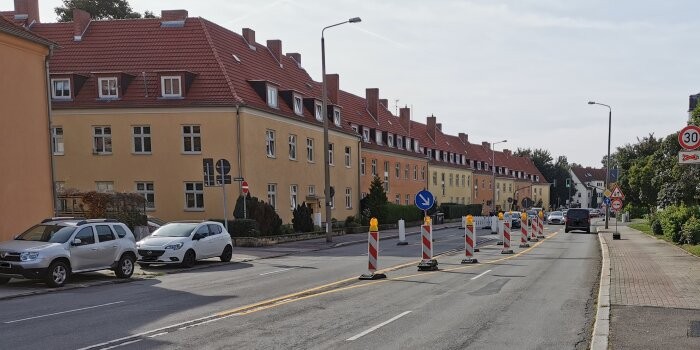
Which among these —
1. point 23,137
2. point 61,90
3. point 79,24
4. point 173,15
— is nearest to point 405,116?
point 173,15

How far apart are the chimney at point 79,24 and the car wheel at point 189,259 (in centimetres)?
2465

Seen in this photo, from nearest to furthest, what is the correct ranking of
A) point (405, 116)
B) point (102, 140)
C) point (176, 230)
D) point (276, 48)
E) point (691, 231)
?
point (176, 230) → point (691, 231) → point (102, 140) → point (276, 48) → point (405, 116)

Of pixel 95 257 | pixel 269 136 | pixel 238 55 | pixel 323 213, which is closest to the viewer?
pixel 95 257

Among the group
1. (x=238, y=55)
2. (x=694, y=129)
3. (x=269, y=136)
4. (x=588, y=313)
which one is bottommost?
(x=588, y=313)

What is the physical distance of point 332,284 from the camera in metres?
14.4

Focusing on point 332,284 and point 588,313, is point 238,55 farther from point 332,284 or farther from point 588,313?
point 588,313

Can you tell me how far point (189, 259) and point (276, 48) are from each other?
30.2 m

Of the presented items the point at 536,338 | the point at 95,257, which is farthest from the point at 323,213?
the point at 536,338

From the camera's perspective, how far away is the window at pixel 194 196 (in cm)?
3422

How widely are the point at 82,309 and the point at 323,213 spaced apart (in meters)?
33.2

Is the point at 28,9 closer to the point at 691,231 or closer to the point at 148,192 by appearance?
the point at 148,192

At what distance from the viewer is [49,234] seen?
15273mm

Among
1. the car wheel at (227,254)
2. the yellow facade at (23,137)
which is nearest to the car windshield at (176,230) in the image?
the car wheel at (227,254)

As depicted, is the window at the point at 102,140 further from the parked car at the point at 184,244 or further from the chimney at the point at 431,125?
the chimney at the point at 431,125
